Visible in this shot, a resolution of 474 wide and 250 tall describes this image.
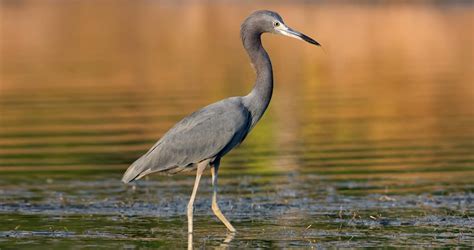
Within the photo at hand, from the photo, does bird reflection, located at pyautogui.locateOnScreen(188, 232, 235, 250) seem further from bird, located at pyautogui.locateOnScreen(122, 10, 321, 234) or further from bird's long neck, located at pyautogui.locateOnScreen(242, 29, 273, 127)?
bird's long neck, located at pyautogui.locateOnScreen(242, 29, 273, 127)

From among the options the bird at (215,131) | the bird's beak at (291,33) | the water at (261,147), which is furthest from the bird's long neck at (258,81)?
the water at (261,147)

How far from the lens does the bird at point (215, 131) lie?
12430 mm

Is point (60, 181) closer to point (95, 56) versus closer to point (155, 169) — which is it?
point (155, 169)

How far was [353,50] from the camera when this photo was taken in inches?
1751

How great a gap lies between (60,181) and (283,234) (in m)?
4.94

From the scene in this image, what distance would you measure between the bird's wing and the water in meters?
0.64

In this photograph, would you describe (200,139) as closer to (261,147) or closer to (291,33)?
(291,33)

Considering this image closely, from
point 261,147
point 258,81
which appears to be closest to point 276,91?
point 261,147

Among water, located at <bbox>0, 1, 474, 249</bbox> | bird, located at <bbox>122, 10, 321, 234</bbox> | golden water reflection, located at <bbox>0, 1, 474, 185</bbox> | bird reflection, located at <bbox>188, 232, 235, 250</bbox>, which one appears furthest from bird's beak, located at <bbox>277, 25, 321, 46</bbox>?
golden water reflection, located at <bbox>0, 1, 474, 185</bbox>

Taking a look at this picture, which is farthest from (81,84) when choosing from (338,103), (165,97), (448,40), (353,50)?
(448,40)

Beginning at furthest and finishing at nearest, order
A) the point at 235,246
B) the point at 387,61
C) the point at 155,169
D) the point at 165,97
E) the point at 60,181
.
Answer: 1. the point at 387,61
2. the point at 165,97
3. the point at 60,181
4. the point at 155,169
5. the point at 235,246

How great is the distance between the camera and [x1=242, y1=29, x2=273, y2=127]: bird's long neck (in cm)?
1258

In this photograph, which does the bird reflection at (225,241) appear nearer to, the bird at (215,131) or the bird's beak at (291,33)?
the bird at (215,131)

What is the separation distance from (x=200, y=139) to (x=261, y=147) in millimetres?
7259
